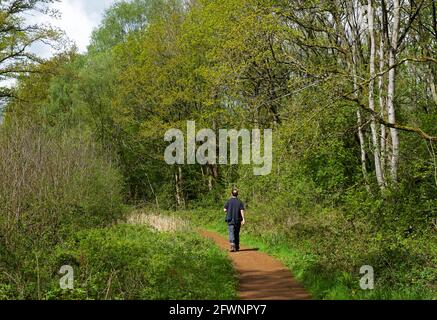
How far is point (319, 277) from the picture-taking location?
10148 mm

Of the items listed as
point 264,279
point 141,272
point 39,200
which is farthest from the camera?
point 39,200

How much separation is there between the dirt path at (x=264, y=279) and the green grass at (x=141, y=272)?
0.33m

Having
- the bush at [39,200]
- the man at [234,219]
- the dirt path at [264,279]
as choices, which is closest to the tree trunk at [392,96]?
the dirt path at [264,279]

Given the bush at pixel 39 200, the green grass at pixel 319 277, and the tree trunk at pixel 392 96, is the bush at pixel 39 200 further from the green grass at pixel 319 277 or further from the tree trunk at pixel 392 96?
the tree trunk at pixel 392 96

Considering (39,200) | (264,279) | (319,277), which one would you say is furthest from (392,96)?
(39,200)

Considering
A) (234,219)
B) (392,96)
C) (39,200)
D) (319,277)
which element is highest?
(392,96)

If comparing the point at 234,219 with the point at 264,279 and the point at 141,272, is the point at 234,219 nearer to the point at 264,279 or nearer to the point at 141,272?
the point at 264,279

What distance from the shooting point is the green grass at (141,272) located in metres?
8.53

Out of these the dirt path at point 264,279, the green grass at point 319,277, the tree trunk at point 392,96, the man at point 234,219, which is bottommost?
the dirt path at point 264,279

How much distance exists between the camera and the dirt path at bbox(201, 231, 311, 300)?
9453 mm

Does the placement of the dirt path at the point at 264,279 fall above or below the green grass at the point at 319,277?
below

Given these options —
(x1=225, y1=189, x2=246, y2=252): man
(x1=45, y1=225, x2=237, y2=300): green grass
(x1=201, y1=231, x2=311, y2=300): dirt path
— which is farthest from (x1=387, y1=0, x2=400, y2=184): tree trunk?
(x1=45, y1=225, x2=237, y2=300): green grass

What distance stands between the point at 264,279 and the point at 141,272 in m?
2.99

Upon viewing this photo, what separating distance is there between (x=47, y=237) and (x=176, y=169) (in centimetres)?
2425
